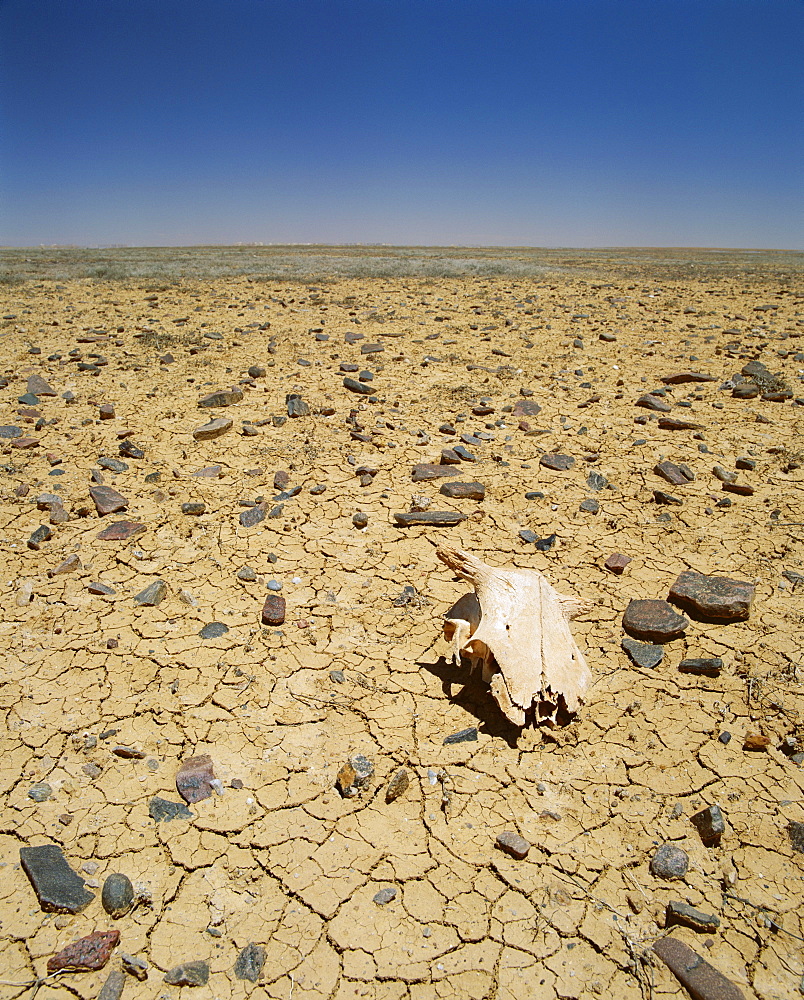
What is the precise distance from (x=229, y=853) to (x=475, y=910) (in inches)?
35.6

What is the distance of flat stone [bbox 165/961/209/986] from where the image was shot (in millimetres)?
1715

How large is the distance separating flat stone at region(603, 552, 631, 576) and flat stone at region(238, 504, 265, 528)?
7.96 ft

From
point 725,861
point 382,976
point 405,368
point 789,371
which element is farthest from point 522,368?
point 382,976

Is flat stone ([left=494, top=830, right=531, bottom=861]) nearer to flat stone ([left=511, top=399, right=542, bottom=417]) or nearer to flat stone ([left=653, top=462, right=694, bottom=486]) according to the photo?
flat stone ([left=653, top=462, right=694, bottom=486])

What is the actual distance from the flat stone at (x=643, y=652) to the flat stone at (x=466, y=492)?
1713 millimetres

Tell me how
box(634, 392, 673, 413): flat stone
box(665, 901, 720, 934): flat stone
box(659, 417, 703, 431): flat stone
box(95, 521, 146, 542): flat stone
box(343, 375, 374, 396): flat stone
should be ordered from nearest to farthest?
box(665, 901, 720, 934): flat stone → box(95, 521, 146, 542): flat stone → box(659, 417, 703, 431): flat stone → box(634, 392, 673, 413): flat stone → box(343, 375, 374, 396): flat stone

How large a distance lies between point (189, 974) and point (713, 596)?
301cm

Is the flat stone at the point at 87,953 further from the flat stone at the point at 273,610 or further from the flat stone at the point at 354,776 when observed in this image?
the flat stone at the point at 273,610

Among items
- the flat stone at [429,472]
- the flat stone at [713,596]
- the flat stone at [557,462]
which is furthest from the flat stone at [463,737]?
the flat stone at [557,462]

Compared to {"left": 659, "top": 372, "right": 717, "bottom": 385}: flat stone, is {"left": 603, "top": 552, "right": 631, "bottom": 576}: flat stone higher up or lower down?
lower down

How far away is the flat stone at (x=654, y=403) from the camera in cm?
611

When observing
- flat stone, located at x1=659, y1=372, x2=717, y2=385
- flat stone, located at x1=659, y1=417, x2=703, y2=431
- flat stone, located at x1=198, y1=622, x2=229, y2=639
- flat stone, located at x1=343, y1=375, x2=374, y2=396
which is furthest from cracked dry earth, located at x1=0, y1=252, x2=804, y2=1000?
flat stone, located at x1=659, y1=372, x2=717, y2=385

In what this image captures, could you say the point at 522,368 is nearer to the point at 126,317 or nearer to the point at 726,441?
the point at 726,441

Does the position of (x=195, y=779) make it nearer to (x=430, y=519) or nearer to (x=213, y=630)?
(x=213, y=630)
